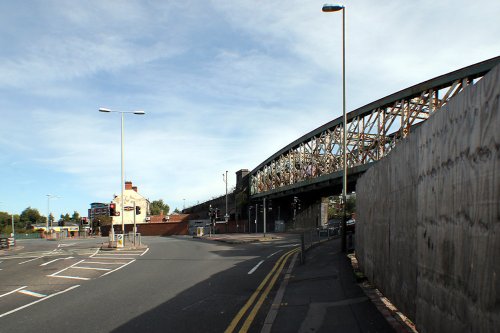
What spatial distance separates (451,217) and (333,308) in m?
4.24

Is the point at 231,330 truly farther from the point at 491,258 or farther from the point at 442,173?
the point at 491,258

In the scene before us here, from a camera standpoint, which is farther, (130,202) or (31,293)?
(130,202)

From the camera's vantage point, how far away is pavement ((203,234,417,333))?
6738 millimetres

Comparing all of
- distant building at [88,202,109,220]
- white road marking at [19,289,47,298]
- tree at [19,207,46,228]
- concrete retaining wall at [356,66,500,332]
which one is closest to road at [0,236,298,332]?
white road marking at [19,289,47,298]

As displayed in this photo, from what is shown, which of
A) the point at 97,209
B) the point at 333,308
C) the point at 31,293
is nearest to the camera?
the point at 333,308

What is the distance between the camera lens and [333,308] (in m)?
8.10

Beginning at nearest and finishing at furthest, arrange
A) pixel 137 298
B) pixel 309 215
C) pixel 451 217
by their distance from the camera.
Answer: pixel 451 217, pixel 137 298, pixel 309 215

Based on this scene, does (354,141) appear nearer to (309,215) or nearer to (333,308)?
(309,215)

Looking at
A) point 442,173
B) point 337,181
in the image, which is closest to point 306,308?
point 442,173

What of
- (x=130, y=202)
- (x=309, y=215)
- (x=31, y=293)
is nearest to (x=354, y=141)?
(x=309, y=215)

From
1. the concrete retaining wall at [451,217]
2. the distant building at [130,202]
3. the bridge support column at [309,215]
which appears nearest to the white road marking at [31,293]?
the concrete retaining wall at [451,217]

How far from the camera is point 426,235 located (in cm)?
534

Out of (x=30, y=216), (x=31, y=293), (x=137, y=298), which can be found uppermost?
(x=137, y=298)

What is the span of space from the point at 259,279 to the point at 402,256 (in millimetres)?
7020
